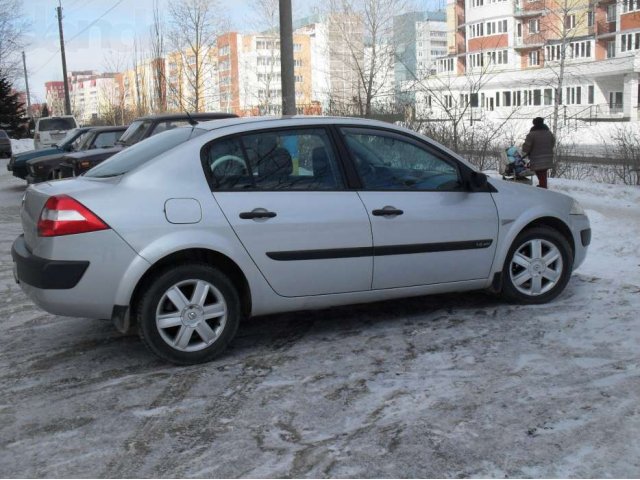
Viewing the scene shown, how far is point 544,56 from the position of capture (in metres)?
60.1

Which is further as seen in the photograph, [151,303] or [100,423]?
[151,303]

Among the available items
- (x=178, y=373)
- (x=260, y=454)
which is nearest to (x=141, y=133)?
(x=178, y=373)

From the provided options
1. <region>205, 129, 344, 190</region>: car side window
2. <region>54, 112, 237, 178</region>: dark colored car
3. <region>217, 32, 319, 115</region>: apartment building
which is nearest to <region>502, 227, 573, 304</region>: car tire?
<region>205, 129, 344, 190</region>: car side window

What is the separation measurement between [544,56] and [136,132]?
177 feet

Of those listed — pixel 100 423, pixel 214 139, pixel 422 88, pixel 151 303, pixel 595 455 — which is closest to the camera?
pixel 595 455

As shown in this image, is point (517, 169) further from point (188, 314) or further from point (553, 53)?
point (553, 53)

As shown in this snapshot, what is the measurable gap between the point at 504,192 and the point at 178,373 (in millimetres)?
2858

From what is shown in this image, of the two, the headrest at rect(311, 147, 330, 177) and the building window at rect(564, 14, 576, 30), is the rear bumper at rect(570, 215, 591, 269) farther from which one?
the building window at rect(564, 14, 576, 30)

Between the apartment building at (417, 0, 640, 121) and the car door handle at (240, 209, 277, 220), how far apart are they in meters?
38.5

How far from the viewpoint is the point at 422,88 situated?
17.5m

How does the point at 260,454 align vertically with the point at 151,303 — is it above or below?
below

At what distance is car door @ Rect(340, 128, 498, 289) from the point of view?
5.15 metres

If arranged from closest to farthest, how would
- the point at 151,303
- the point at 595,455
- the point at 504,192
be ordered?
the point at 595,455
the point at 151,303
the point at 504,192

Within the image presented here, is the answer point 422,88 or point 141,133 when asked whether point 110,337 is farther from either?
point 422,88
